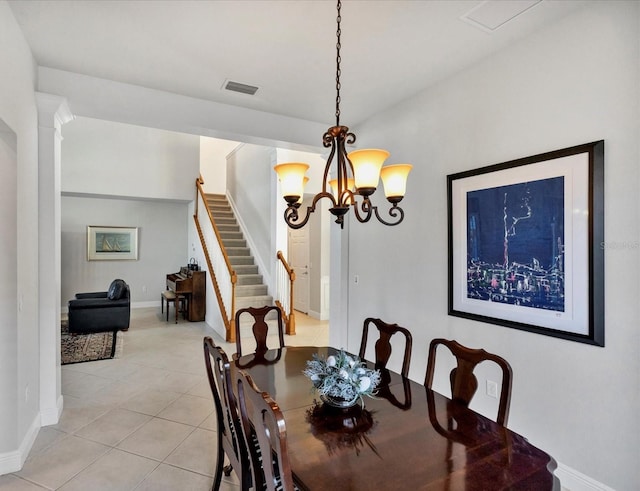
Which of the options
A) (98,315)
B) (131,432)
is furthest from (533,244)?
(98,315)

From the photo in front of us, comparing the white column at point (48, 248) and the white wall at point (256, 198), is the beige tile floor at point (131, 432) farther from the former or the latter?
the white wall at point (256, 198)

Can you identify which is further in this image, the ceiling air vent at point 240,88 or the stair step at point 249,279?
the stair step at point 249,279

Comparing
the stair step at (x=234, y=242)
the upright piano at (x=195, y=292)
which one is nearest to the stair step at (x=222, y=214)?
the stair step at (x=234, y=242)

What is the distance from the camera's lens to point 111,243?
26.2 ft

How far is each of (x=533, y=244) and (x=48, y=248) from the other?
3.44 metres

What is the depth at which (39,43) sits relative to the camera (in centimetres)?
243

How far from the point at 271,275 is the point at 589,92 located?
522 centimetres

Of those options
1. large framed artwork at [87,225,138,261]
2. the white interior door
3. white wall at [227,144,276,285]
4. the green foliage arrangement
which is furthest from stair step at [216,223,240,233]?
the green foliage arrangement

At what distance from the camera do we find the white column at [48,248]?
2768 millimetres

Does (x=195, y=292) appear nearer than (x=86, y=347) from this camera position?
No

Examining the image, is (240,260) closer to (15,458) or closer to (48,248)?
(48,248)

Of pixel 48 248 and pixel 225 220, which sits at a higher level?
pixel 225 220

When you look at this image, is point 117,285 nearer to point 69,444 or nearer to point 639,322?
point 69,444

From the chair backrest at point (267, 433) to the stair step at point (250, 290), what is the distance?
5.01 metres
